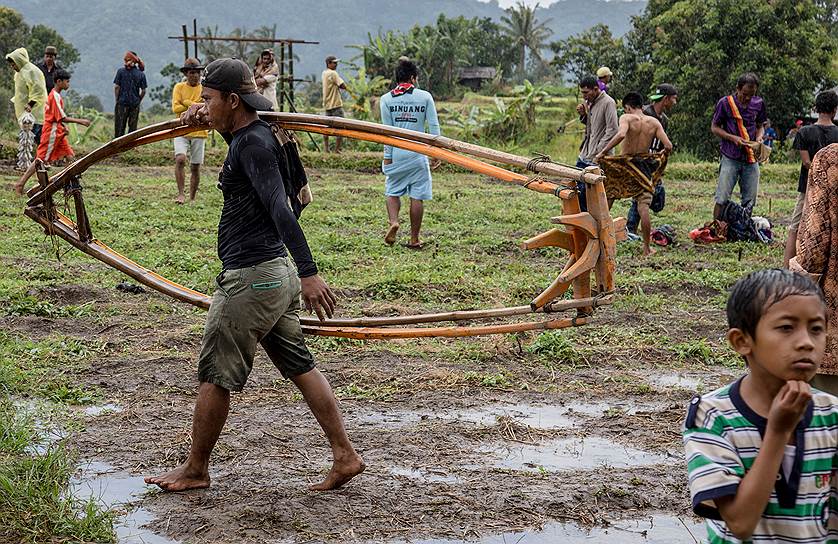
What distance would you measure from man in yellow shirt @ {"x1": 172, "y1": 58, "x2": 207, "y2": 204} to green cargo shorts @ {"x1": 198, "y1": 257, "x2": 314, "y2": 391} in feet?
23.4

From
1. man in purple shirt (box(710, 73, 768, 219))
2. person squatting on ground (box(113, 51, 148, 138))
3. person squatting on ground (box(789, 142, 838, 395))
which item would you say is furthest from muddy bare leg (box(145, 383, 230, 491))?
person squatting on ground (box(113, 51, 148, 138))

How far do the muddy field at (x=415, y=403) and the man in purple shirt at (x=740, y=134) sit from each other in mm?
962

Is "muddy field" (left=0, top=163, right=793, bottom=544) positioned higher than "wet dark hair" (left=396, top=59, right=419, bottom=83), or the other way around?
"wet dark hair" (left=396, top=59, right=419, bottom=83)

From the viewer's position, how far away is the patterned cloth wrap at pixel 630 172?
33.4 ft

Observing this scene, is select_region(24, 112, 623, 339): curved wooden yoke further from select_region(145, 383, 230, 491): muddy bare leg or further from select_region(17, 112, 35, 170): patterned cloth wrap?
select_region(17, 112, 35, 170): patterned cloth wrap

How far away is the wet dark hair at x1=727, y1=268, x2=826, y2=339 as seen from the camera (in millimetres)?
2389

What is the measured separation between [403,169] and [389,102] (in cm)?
65

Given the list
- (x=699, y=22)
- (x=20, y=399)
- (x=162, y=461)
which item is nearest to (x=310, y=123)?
(x=162, y=461)

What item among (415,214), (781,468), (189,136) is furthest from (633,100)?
(781,468)

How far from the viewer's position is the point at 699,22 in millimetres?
25125

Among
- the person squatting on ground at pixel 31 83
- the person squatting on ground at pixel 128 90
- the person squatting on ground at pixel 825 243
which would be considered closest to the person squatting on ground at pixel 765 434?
the person squatting on ground at pixel 825 243

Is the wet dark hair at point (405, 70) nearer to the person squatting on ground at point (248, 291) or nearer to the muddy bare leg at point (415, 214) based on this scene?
the muddy bare leg at point (415, 214)

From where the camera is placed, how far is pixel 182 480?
4.32m

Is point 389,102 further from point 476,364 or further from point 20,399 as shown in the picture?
point 20,399
